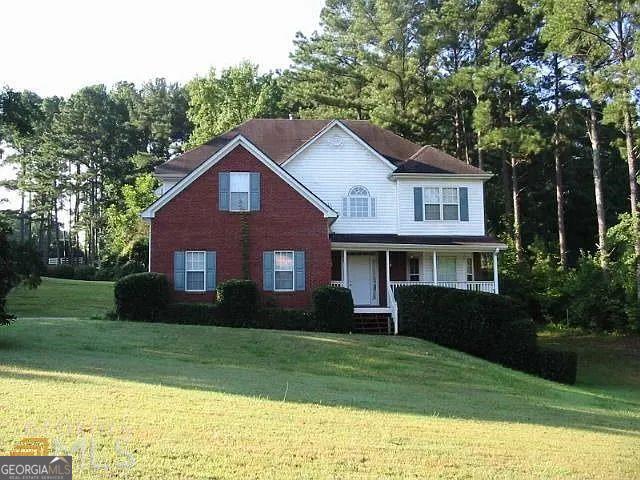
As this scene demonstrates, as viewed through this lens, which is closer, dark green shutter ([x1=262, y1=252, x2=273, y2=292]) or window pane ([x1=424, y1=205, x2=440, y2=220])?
dark green shutter ([x1=262, y1=252, x2=273, y2=292])

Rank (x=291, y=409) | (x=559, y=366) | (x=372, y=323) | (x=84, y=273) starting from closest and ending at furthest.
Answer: (x=291, y=409) < (x=559, y=366) < (x=372, y=323) < (x=84, y=273)

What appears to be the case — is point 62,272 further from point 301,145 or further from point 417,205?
point 417,205

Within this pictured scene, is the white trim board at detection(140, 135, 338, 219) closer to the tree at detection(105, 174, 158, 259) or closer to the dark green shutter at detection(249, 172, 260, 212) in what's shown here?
the dark green shutter at detection(249, 172, 260, 212)

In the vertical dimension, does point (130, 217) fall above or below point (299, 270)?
above

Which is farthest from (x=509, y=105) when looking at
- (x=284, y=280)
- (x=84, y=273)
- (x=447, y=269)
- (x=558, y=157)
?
(x=84, y=273)

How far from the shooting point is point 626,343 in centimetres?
3050

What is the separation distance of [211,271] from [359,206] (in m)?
7.29

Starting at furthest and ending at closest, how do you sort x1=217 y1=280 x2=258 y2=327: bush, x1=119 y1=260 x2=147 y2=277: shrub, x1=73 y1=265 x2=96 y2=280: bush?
x1=73 y1=265 x2=96 y2=280: bush
x1=119 y1=260 x2=147 y2=277: shrub
x1=217 y1=280 x2=258 y2=327: bush

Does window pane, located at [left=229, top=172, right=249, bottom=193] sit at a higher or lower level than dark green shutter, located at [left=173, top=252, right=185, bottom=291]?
higher

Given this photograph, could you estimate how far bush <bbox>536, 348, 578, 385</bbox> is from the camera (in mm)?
21891

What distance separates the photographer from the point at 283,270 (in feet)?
85.0

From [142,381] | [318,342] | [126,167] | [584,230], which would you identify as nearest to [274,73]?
[126,167]

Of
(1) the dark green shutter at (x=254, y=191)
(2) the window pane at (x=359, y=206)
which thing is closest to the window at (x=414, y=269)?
(2) the window pane at (x=359, y=206)

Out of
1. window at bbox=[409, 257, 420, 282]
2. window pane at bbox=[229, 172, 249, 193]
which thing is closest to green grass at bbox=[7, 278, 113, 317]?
window pane at bbox=[229, 172, 249, 193]
